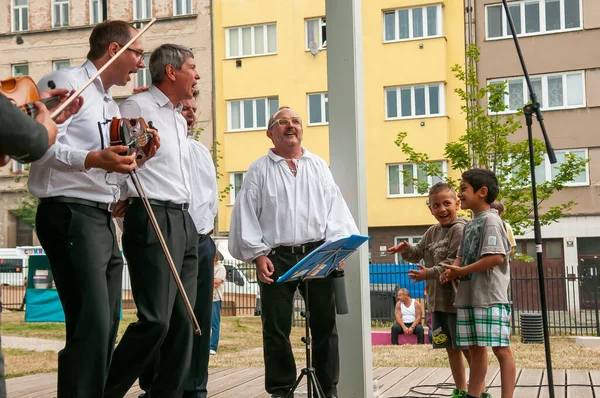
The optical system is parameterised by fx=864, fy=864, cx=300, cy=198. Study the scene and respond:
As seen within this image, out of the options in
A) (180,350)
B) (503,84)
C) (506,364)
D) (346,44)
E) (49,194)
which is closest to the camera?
(49,194)

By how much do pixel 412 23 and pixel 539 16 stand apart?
389 centimetres

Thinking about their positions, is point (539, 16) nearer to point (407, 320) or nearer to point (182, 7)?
point (182, 7)

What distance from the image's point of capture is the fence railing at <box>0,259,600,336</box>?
1709 centimetres

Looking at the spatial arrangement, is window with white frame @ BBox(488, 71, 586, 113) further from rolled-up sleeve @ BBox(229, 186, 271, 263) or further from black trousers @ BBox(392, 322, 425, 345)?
rolled-up sleeve @ BBox(229, 186, 271, 263)

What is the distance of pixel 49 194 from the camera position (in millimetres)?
3645

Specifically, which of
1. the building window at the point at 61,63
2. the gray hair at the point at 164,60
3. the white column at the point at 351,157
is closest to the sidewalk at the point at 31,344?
the white column at the point at 351,157

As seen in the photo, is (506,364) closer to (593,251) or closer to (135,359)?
(135,359)

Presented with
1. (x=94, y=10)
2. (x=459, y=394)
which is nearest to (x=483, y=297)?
(x=459, y=394)

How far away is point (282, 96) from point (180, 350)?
25.0m

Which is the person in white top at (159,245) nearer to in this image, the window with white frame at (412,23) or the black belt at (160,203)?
the black belt at (160,203)

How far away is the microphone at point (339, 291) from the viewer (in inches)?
197

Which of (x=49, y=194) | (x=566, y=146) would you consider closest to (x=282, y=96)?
(x=566, y=146)

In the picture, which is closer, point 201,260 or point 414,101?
point 201,260

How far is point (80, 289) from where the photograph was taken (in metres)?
3.60
